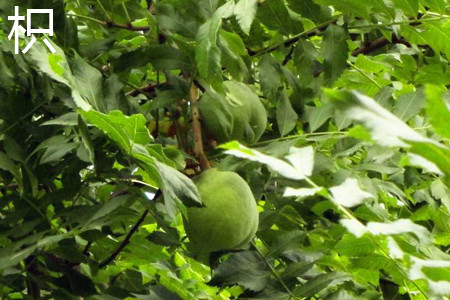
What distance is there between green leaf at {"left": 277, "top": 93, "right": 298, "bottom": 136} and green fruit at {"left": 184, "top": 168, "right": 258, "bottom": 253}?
8.1 inches

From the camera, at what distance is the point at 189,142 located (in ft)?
4.53

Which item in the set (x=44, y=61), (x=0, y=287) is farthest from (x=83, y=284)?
(x=44, y=61)

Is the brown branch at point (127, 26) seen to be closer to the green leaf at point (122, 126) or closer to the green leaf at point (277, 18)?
the green leaf at point (277, 18)

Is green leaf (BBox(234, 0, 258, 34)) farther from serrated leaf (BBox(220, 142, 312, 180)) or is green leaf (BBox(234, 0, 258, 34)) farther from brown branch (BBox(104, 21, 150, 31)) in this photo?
serrated leaf (BBox(220, 142, 312, 180))

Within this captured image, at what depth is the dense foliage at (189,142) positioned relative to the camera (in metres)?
1.20

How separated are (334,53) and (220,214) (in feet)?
1.16

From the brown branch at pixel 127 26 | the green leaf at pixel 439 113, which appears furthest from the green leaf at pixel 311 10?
the green leaf at pixel 439 113

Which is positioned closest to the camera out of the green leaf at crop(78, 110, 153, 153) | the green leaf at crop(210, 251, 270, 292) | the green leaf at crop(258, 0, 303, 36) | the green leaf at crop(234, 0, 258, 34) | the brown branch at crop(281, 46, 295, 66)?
the green leaf at crop(78, 110, 153, 153)

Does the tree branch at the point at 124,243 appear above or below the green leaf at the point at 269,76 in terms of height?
below

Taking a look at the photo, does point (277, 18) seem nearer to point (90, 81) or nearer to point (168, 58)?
point (168, 58)

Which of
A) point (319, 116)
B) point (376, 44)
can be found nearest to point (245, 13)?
point (319, 116)

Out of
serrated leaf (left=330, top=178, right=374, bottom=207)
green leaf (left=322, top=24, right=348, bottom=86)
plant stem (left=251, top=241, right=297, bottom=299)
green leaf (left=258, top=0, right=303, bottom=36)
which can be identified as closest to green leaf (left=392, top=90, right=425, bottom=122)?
green leaf (left=322, top=24, right=348, bottom=86)

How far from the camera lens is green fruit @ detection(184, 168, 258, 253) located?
45.9 inches

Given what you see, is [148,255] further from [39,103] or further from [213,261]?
[39,103]
